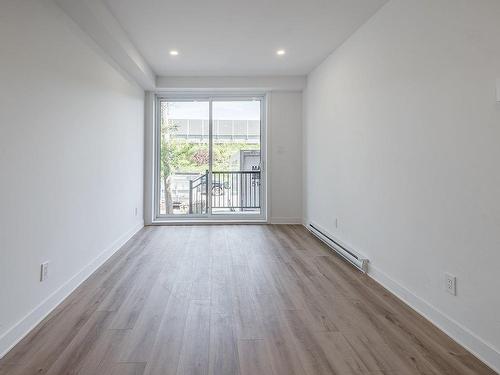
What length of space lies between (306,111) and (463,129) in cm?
348

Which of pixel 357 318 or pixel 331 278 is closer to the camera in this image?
pixel 357 318

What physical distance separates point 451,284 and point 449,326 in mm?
259

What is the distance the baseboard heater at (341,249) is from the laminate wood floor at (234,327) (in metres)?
0.10

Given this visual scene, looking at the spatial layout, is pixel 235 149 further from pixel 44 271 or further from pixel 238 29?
pixel 44 271

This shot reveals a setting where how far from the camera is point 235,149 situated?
5629mm

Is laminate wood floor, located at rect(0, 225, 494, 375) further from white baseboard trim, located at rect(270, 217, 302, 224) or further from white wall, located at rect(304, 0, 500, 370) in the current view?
white baseboard trim, located at rect(270, 217, 302, 224)

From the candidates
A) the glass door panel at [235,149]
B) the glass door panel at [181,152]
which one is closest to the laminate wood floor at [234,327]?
the glass door panel at [181,152]

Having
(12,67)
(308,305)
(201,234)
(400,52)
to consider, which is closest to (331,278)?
(308,305)

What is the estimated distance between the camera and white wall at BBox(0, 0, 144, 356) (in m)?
1.77

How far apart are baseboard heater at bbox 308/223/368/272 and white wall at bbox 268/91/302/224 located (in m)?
0.87

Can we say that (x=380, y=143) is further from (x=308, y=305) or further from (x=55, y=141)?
(x=55, y=141)

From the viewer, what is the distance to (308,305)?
2.27 meters

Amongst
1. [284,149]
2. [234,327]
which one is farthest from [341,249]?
[284,149]

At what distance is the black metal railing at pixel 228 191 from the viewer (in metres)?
5.64
